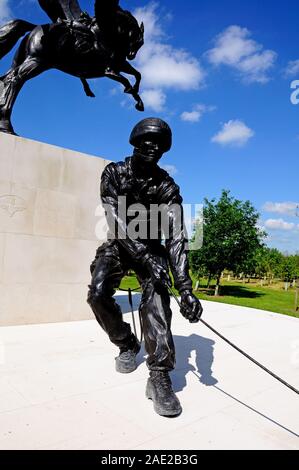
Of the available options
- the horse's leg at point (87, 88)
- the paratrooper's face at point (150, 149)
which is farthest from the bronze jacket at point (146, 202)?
the horse's leg at point (87, 88)

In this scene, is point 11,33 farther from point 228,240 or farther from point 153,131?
point 228,240

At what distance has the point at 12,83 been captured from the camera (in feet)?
18.0

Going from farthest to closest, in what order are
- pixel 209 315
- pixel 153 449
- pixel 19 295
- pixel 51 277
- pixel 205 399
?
pixel 209 315
pixel 51 277
pixel 19 295
pixel 205 399
pixel 153 449

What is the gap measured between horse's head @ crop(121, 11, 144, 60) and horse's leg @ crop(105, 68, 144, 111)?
0.42 meters

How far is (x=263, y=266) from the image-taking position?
49469mm

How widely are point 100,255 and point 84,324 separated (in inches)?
111

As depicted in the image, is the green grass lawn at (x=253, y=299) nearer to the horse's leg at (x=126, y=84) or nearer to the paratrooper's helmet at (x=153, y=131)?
the horse's leg at (x=126, y=84)

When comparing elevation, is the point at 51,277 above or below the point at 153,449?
above

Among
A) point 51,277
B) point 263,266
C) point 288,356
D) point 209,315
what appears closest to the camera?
point 288,356

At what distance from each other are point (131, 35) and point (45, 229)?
3850 mm

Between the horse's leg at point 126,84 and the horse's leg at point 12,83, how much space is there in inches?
51.2
